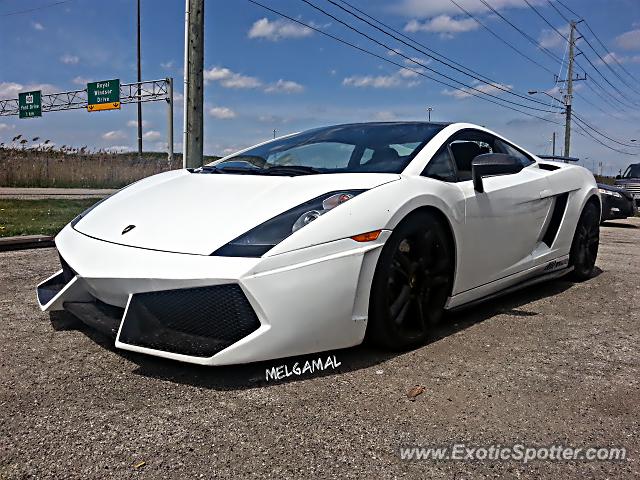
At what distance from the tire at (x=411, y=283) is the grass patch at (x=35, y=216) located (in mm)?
5007

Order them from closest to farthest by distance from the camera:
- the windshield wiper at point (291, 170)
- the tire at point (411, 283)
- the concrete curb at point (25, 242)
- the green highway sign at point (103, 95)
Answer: the tire at point (411, 283), the windshield wiper at point (291, 170), the concrete curb at point (25, 242), the green highway sign at point (103, 95)

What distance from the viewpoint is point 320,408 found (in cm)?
211

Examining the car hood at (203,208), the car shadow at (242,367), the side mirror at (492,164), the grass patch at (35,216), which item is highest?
the side mirror at (492,164)

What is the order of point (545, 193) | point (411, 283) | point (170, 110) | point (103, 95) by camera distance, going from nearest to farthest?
1. point (411, 283)
2. point (545, 193)
3. point (170, 110)
4. point (103, 95)

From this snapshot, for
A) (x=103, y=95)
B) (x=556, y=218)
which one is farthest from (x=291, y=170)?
(x=103, y=95)

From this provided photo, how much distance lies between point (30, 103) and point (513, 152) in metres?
36.6

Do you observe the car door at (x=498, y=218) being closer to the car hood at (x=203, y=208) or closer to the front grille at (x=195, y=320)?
the car hood at (x=203, y=208)

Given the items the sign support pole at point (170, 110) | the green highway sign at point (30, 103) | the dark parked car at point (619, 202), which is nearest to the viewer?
the dark parked car at point (619, 202)

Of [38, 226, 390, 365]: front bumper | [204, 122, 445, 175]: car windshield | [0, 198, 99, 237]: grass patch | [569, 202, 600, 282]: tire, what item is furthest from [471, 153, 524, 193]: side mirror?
[0, 198, 99, 237]: grass patch

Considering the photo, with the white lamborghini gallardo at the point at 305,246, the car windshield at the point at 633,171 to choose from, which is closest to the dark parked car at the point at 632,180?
the car windshield at the point at 633,171

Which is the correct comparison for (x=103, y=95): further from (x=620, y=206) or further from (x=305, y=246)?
(x=305, y=246)

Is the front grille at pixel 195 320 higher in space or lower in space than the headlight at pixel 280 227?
lower

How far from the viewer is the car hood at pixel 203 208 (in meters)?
2.37

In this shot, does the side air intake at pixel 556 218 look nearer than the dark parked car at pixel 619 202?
Yes
